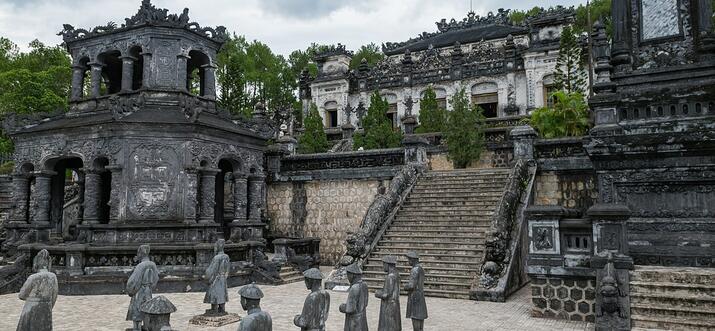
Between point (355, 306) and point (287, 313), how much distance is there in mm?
3913

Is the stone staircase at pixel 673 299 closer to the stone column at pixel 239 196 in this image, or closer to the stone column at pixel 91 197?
the stone column at pixel 239 196

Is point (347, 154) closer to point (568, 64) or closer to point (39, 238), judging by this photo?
point (39, 238)

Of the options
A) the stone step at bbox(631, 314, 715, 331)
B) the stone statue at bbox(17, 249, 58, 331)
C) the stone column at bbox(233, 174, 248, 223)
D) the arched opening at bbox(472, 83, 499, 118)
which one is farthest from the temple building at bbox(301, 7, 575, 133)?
the stone statue at bbox(17, 249, 58, 331)

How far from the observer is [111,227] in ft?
43.9

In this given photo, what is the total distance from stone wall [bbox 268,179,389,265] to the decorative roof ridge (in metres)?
6.23

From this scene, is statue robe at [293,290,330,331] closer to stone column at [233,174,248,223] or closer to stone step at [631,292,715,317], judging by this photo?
stone step at [631,292,715,317]

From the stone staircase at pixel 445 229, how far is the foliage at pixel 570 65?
40.5 ft

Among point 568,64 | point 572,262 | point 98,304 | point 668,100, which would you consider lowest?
point 98,304

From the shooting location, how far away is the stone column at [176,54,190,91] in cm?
1583

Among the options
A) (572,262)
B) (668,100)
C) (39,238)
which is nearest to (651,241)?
A: (572,262)

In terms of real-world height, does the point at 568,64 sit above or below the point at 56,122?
above

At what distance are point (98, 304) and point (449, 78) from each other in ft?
83.8

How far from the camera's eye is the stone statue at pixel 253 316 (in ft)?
14.0

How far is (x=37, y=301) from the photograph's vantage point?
5.94 m
